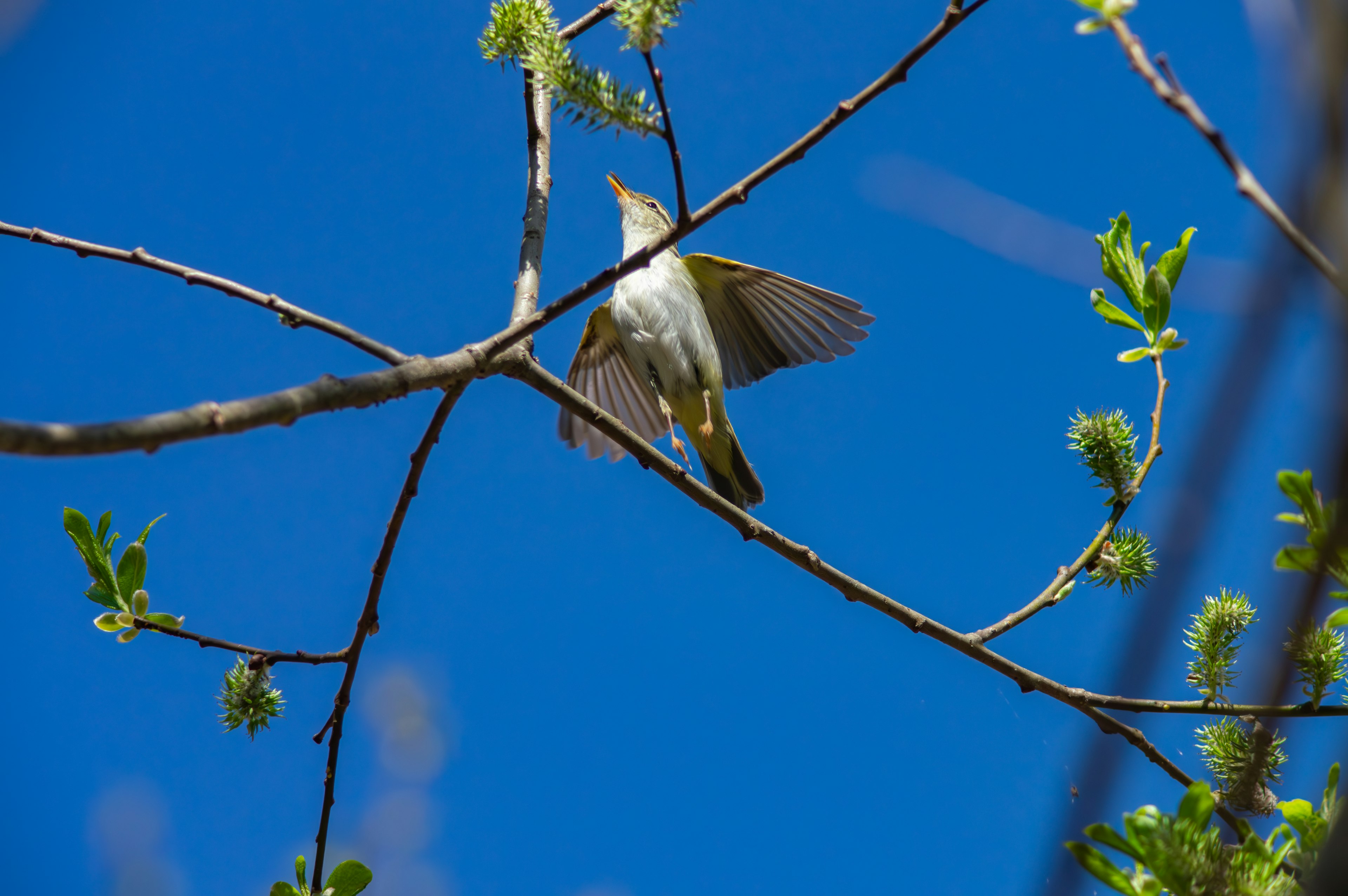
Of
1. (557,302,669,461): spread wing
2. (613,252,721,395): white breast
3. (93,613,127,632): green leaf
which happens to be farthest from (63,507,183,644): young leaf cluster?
(557,302,669,461): spread wing

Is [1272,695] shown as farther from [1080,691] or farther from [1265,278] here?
[1080,691]

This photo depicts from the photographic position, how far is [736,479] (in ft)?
15.3

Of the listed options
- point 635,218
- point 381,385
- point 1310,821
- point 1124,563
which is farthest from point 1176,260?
point 635,218

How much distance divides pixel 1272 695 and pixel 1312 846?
1.05 m

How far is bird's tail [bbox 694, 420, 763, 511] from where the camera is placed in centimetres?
461

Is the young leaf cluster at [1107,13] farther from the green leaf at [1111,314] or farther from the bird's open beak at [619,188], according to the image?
the bird's open beak at [619,188]

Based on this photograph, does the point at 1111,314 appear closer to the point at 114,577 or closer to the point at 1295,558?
the point at 1295,558

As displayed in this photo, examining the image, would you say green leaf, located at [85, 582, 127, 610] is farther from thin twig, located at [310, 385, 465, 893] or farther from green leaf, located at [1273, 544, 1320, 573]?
green leaf, located at [1273, 544, 1320, 573]

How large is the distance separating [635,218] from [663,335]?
115 centimetres

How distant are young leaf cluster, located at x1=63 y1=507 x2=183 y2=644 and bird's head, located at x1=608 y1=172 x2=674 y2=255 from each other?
341cm

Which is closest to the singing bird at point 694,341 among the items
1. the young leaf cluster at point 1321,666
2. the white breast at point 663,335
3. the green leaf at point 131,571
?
the white breast at point 663,335

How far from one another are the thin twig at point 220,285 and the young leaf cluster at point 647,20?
0.67 meters

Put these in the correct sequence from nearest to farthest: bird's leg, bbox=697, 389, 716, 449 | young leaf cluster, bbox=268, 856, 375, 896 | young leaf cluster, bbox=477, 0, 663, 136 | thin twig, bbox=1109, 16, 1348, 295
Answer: thin twig, bbox=1109, 16, 1348, 295 → young leaf cluster, bbox=477, 0, 663, 136 → young leaf cluster, bbox=268, 856, 375, 896 → bird's leg, bbox=697, 389, 716, 449

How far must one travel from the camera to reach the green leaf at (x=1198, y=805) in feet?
3.98
